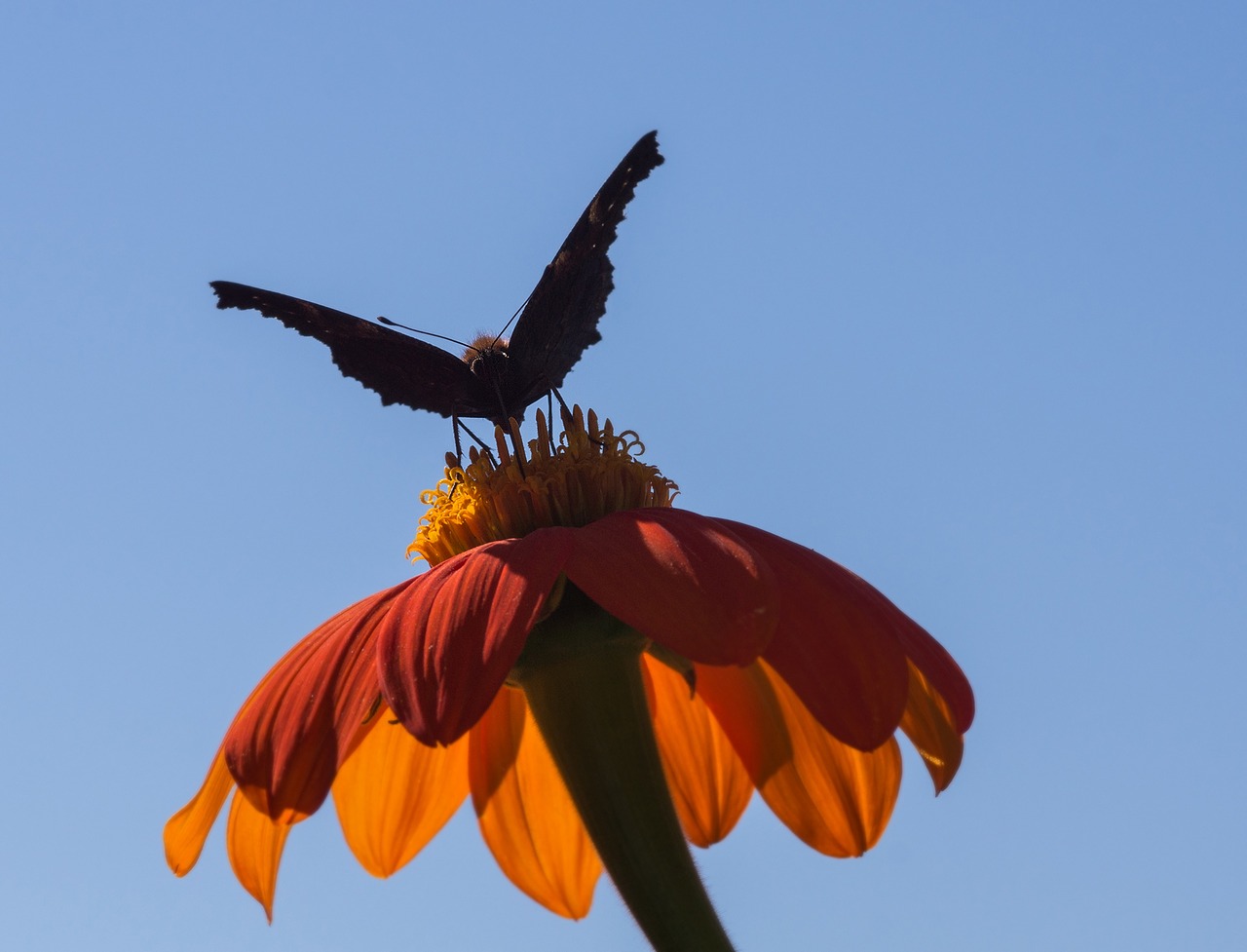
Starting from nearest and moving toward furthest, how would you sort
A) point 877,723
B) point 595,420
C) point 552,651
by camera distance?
point 877,723 < point 552,651 < point 595,420

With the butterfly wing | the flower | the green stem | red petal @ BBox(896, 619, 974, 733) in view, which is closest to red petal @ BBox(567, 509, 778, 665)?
the flower

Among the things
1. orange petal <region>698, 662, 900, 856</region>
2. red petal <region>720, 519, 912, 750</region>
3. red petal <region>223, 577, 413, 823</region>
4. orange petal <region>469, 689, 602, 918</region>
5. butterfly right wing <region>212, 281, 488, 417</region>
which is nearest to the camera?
red petal <region>720, 519, 912, 750</region>

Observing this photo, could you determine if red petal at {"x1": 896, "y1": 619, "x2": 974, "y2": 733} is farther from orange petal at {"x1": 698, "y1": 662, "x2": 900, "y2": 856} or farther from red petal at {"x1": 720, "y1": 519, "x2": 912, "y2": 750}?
orange petal at {"x1": 698, "y1": 662, "x2": 900, "y2": 856}

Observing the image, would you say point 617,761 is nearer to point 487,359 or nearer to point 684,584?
point 684,584

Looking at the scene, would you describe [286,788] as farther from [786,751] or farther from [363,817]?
[786,751]

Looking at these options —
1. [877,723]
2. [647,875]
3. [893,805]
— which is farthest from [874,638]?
[893,805]
